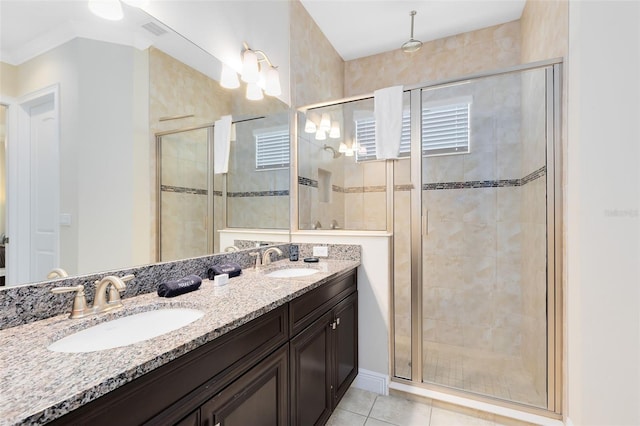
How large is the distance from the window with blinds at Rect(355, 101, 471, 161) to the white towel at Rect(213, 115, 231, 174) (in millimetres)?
1130

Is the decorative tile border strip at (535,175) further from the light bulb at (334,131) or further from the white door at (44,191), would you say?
the white door at (44,191)

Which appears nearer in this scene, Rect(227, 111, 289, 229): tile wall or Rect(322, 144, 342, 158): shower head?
Rect(227, 111, 289, 229): tile wall

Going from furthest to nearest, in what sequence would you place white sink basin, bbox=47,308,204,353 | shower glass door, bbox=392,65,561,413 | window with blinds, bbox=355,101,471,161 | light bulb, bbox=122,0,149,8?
window with blinds, bbox=355,101,471,161 → shower glass door, bbox=392,65,561,413 → light bulb, bbox=122,0,149,8 → white sink basin, bbox=47,308,204,353

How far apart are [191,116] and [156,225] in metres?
0.61

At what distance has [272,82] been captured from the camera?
84.9 inches

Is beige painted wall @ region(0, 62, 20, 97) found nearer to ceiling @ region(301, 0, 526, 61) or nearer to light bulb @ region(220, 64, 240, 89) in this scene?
light bulb @ region(220, 64, 240, 89)

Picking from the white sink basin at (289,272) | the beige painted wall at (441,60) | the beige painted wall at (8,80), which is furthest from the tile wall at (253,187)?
the beige painted wall at (441,60)

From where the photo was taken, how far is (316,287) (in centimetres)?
151

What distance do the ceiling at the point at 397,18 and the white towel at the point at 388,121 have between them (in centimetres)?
93

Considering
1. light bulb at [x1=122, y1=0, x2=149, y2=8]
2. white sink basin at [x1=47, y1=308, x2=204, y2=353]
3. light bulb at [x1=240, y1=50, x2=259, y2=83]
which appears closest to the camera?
white sink basin at [x1=47, y1=308, x2=204, y2=353]

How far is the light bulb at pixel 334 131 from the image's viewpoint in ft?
8.66

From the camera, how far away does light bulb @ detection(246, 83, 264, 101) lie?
202cm

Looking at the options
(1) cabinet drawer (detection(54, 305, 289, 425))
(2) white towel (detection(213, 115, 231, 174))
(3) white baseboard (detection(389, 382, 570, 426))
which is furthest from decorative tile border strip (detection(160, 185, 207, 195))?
(3) white baseboard (detection(389, 382, 570, 426))

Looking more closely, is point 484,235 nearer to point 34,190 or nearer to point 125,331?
point 125,331
